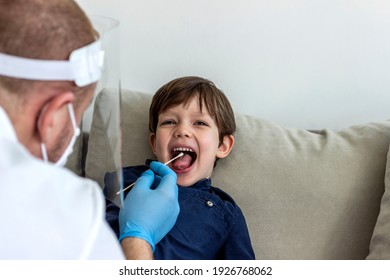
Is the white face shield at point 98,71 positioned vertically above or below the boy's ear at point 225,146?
above

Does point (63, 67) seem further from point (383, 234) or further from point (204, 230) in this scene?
point (383, 234)

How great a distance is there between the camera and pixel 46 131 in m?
0.98

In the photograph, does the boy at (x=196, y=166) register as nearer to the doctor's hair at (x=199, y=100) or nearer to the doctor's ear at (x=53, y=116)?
the doctor's hair at (x=199, y=100)

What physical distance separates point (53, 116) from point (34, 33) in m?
0.13

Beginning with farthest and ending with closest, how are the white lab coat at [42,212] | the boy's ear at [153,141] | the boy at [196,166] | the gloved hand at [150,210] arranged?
the boy's ear at [153,141], the boy at [196,166], the gloved hand at [150,210], the white lab coat at [42,212]

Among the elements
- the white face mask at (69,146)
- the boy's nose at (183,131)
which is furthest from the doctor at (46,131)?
the boy's nose at (183,131)

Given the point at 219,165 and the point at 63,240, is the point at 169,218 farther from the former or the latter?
the point at 63,240

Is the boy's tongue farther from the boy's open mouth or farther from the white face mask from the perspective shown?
the white face mask

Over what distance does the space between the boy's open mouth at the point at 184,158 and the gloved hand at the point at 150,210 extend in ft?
0.37

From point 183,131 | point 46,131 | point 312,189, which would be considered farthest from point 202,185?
point 46,131

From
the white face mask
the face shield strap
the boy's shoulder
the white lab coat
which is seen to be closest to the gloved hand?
the boy's shoulder

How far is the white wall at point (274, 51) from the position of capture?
1.98 meters

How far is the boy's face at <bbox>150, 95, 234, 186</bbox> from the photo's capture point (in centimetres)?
174

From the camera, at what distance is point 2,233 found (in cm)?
82
